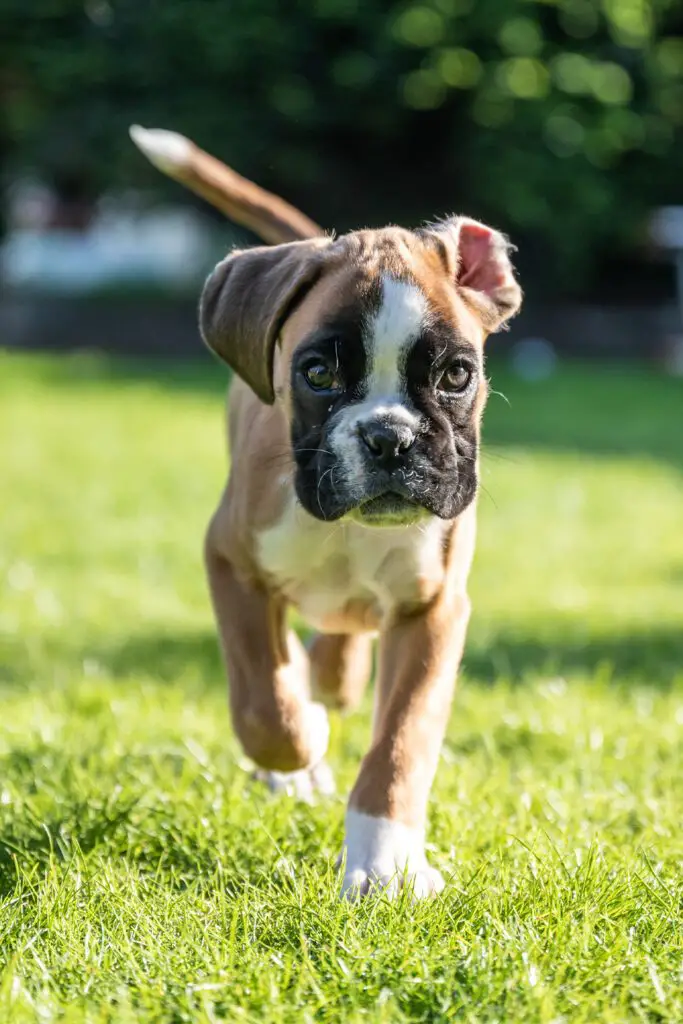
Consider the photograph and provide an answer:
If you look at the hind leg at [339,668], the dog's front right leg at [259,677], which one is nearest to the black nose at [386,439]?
the dog's front right leg at [259,677]

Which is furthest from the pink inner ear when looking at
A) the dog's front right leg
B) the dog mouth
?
the dog's front right leg

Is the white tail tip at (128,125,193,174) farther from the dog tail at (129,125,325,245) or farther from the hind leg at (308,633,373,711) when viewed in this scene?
the hind leg at (308,633,373,711)

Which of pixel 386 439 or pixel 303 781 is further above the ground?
pixel 386 439

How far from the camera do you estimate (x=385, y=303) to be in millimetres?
3064

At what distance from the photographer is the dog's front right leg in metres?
3.57

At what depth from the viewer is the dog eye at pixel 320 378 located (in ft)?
10.3

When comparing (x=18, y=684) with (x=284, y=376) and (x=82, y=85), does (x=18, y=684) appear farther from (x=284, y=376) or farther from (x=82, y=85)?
(x=82, y=85)

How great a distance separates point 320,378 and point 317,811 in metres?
1.21

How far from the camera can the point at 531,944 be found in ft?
9.20

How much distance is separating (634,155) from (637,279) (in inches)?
72.2

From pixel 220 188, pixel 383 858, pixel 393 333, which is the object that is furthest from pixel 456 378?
pixel 220 188

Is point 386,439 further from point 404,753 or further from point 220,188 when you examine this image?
point 220,188

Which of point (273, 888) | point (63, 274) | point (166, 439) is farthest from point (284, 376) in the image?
point (63, 274)

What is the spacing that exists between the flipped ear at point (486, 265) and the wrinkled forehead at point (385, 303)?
11 cm
